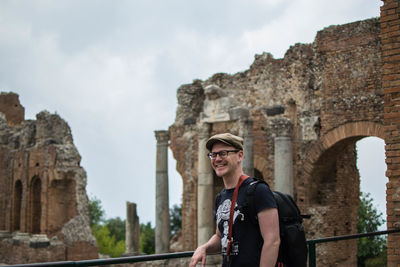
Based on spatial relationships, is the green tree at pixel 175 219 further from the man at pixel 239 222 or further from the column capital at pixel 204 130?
the man at pixel 239 222

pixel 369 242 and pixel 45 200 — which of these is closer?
pixel 45 200

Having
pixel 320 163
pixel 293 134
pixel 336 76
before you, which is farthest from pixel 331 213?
pixel 336 76

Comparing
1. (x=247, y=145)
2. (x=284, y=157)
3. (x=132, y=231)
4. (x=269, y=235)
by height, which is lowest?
(x=132, y=231)

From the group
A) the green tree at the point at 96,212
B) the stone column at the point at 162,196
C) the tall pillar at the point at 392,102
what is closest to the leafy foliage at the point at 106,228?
the green tree at the point at 96,212

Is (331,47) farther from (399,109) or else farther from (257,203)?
(257,203)

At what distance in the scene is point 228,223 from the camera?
277 cm

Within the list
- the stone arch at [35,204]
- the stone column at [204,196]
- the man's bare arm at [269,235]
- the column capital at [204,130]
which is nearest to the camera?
the man's bare arm at [269,235]

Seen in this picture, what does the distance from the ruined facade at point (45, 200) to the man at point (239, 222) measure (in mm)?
12834

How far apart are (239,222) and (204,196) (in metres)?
10.2

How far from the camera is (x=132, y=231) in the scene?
15695mm

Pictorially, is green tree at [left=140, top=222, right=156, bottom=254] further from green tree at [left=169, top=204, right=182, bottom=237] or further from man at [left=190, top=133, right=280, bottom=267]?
man at [left=190, top=133, right=280, bottom=267]

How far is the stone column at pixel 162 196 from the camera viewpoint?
46.8 feet

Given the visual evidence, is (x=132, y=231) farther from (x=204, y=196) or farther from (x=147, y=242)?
(x=147, y=242)

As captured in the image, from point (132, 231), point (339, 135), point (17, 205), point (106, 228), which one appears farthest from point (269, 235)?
point (106, 228)
